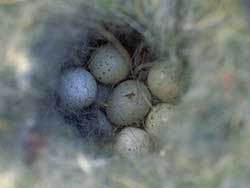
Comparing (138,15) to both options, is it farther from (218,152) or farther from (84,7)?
(218,152)

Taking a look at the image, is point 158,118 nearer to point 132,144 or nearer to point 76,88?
point 132,144

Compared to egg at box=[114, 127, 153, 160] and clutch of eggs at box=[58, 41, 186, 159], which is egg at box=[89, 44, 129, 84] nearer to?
clutch of eggs at box=[58, 41, 186, 159]

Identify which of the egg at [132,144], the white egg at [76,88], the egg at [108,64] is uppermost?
the egg at [108,64]

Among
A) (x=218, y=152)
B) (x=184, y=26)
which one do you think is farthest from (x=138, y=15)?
(x=218, y=152)

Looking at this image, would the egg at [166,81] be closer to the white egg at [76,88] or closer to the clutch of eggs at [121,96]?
the clutch of eggs at [121,96]

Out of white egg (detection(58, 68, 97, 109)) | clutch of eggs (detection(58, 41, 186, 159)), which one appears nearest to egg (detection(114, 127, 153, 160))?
clutch of eggs (detection(58, 41, 186, 159))

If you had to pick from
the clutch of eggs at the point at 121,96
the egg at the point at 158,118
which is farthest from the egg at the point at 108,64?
the egg at the point at 158,118
